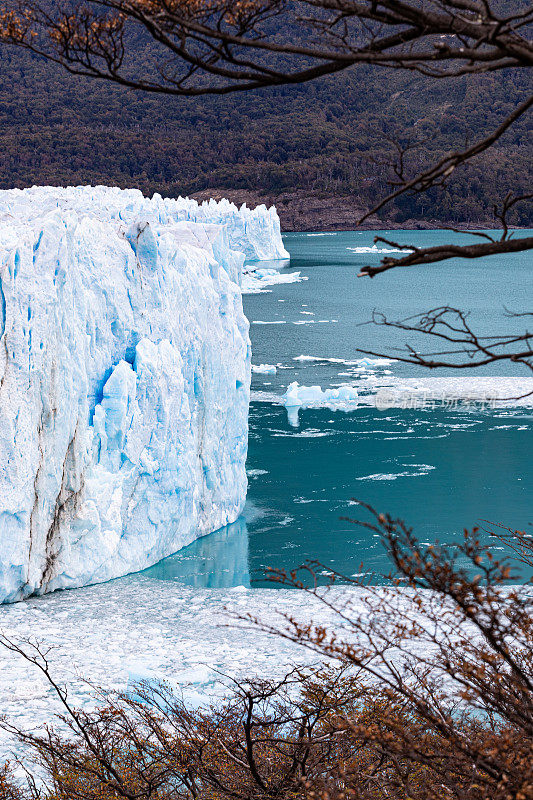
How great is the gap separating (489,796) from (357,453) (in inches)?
713

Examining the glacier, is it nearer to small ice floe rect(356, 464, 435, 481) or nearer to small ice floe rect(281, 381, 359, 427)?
small ice floe rect(356, 464, 435, 481)

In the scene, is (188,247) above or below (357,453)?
above

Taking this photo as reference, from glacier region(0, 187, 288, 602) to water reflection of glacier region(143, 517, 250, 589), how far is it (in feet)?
0.77

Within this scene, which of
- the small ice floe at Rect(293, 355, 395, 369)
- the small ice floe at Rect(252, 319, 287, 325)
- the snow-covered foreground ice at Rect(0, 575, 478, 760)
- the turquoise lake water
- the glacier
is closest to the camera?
the snow-covered foreground ice at Rect(0, 575, 478, 760)

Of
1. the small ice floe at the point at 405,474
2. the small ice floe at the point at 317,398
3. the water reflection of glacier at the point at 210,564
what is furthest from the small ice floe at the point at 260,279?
the water reflection of glacier at the point at 210,564

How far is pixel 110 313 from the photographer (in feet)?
45.6

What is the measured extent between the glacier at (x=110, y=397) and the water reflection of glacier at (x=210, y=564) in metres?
0.24

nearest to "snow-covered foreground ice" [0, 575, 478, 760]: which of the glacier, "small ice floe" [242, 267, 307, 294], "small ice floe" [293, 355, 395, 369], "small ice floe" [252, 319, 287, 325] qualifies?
the glacier

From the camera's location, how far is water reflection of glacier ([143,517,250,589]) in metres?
14.2

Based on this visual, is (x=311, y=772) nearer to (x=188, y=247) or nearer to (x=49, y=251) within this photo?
(x=49, y=251)

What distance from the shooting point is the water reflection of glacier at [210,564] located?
14234 mm

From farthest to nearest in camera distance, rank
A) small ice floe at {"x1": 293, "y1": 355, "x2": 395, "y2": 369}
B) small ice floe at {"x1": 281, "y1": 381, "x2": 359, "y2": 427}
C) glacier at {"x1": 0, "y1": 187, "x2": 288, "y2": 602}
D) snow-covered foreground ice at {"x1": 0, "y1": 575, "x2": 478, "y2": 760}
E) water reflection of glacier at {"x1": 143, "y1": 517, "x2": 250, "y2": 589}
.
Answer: small ice floe at {"x1": 293, "y1": 355, "x2": 395, "y2": 369} → small ice floe at {"x1": 281, "y1": 381, "x2": 359, "y2": 427} → water reflection of glacier at {"x1": 143, "y1": 517, "x2": 250, "y2": 589} → glacier at {"x1": 0, "y1": 187, "x2": 288, "y2": 602} → snow-covered foreground ice at {"x1": 0, "y1": 575, "x2": 478, "y2": 760}

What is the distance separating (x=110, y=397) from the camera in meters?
13.5

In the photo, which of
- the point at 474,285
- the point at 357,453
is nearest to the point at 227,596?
the point at 357,453
